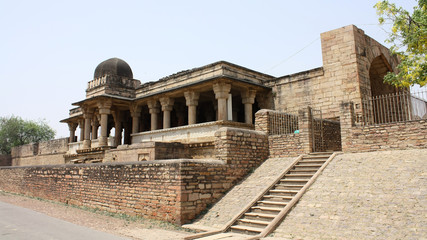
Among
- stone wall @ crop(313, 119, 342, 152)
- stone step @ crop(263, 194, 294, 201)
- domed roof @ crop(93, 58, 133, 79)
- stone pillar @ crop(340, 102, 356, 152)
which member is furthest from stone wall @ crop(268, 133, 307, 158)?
domed roof @ crop(93, 58, 133, 79)

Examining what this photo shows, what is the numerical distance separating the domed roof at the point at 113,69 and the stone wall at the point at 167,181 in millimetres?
11714

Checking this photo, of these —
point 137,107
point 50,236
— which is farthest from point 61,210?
point 137,107

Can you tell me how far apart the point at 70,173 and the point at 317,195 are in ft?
31.3

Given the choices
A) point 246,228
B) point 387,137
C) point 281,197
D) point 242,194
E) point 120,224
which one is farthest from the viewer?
point 387,137

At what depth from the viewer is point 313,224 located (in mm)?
6391

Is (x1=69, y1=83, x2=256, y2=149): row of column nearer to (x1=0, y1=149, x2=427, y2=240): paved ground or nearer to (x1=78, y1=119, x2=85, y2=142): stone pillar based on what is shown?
(x1=78, y1=119, x2=85, y2=142): stone pillar

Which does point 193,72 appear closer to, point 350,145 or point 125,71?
point 125,71

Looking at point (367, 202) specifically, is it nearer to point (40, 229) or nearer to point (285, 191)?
point (285, 191)

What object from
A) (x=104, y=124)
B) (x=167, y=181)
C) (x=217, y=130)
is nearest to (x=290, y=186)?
(x=217, y=130)

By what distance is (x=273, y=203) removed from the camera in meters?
7.76

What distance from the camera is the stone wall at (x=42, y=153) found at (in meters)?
27.4

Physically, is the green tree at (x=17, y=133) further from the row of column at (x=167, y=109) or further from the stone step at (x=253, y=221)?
the stone step at (x=253, y=221)

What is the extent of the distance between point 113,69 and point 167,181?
17060mm

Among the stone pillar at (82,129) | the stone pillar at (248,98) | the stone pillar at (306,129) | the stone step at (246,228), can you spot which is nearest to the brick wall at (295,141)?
the stone pillar at (306,129)
